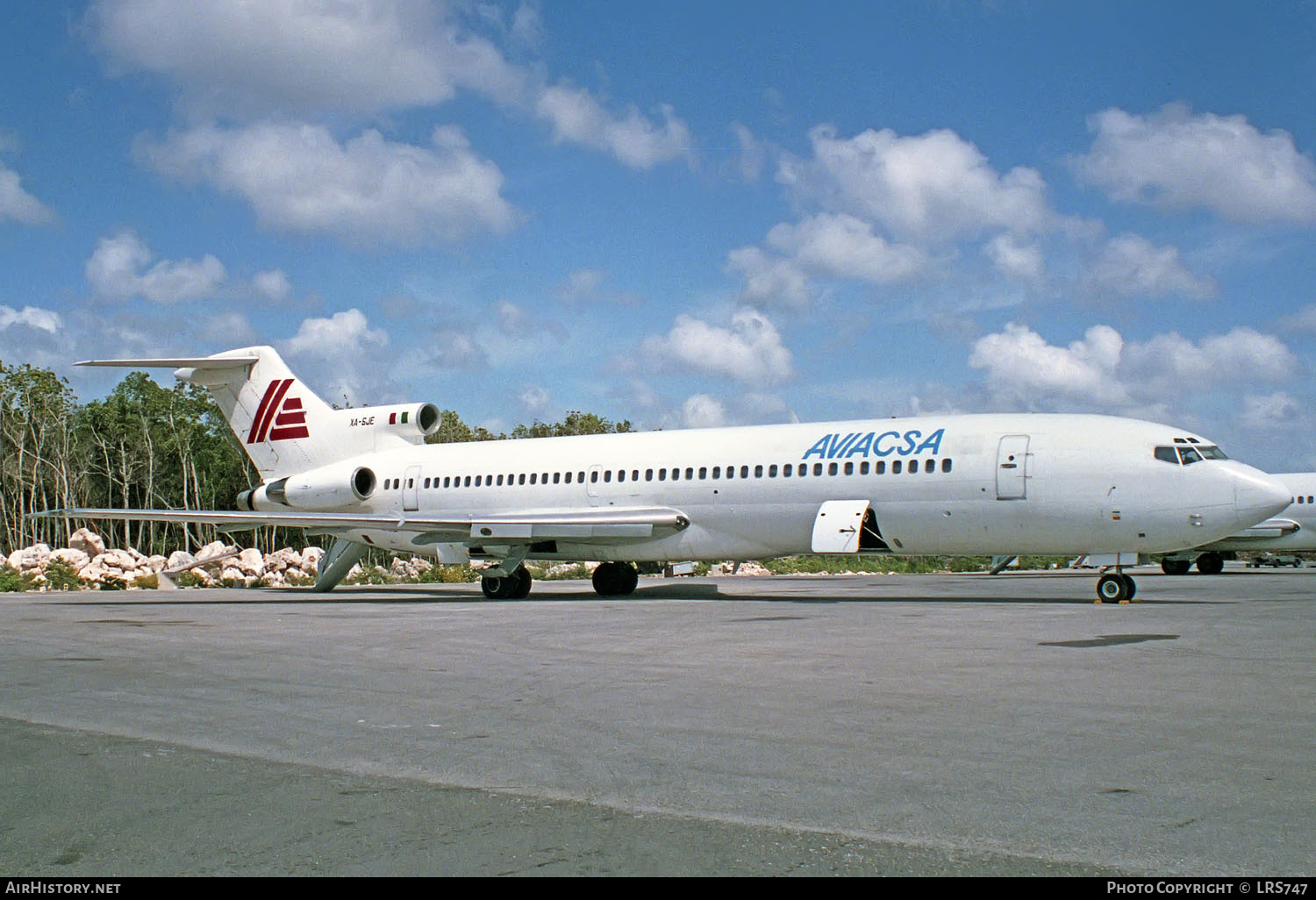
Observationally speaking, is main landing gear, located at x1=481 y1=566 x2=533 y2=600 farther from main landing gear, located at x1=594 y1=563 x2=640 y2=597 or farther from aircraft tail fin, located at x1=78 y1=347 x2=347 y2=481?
aircraft tail fin, located at x1=78 y1=347 x2=347 y2=481

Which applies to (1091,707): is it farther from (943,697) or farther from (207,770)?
(207,770)

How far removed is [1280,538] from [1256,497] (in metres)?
23.1

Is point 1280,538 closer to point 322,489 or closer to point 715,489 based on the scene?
point 715,489

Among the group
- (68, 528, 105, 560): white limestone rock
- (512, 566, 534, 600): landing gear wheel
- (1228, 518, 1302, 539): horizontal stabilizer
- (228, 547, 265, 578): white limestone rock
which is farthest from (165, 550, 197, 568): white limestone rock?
(1228, 518, 1302, 539): horizontal stabilizer

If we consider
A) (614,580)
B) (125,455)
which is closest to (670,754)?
(614,580)

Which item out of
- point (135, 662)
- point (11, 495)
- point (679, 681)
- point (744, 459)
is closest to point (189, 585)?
point (744, 459)

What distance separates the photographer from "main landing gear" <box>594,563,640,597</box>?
2669 centimetres

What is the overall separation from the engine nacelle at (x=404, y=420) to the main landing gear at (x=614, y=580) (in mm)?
6541

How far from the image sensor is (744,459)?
23.2m

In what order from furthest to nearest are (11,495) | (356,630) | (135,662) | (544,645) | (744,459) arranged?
(11,495)
(744,459)
(356,630)
(544,645)
(135,662)

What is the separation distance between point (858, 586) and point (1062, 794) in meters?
23.9

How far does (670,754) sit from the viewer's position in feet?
21.5

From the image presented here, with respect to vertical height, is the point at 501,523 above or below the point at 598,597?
above

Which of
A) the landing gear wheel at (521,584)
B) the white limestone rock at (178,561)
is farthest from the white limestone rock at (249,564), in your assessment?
the landing gear wheel at (521,584)
